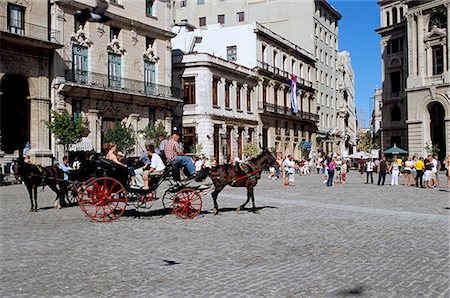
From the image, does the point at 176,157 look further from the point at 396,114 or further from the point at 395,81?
the point at 395,81

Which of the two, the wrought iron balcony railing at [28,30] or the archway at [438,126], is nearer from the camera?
the wrought iron balcony railing at [28,30]

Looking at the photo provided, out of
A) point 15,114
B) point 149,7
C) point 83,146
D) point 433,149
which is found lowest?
point 433,149

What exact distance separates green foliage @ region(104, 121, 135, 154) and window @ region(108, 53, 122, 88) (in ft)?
10.1

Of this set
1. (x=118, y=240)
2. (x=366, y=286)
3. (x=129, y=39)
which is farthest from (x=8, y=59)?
(x=366, y=286)

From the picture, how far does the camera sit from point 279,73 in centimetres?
5841

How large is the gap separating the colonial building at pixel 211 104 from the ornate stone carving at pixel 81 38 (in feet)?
39.6

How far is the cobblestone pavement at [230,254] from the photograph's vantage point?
20.7ft

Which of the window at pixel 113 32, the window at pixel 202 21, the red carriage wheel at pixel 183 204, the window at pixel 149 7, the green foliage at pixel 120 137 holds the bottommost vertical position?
the red carriage wheel at pixel 183 204

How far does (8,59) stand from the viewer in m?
29.8

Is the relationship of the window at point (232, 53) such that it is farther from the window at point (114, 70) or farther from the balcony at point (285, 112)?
the window at point (114, 70)

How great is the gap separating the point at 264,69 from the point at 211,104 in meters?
10.6

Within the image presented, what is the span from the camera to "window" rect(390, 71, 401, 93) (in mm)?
66812

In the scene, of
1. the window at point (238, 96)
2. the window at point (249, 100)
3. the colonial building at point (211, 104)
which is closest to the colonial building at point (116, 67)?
the colonial building at point (211, 104)

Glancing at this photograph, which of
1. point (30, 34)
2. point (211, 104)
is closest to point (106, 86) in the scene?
point (30, 34)
